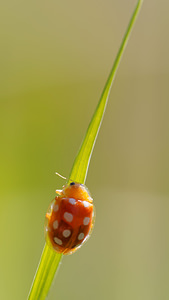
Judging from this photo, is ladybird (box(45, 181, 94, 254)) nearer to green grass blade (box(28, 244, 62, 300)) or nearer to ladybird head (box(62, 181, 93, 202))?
ladybird head (box(62, 181, 93, 202))

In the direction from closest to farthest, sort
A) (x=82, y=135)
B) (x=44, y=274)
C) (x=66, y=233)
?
(x=44, y=274), (x=66, y=233), (x=82, y=135)

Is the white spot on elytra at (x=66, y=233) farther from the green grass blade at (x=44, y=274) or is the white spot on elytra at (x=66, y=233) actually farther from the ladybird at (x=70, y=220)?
the green grass blade at (x=44, y=274)

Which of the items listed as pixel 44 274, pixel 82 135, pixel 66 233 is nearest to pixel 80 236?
pixel 66 233

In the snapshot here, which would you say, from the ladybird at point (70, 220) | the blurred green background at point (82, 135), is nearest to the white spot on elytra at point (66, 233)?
the ladybird at point (70, 220)

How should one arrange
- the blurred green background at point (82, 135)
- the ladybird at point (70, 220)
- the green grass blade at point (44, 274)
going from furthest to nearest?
the blurred green background at point (82, 135) < the ladybird at point (70, 220) < the green grass blade at point (44, 274)

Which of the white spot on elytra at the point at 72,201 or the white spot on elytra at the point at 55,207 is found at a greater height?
the white spot on elytra at the point at 72,201

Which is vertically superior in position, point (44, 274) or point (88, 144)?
point (88, 144)

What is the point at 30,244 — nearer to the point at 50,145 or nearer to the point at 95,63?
the point at 50,145

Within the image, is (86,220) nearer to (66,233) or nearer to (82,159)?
(66,233)

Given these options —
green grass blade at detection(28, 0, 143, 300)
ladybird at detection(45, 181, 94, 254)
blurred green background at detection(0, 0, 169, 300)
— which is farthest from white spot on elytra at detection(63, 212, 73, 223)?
blurred green background at detection(0, 0, 169, 300)
